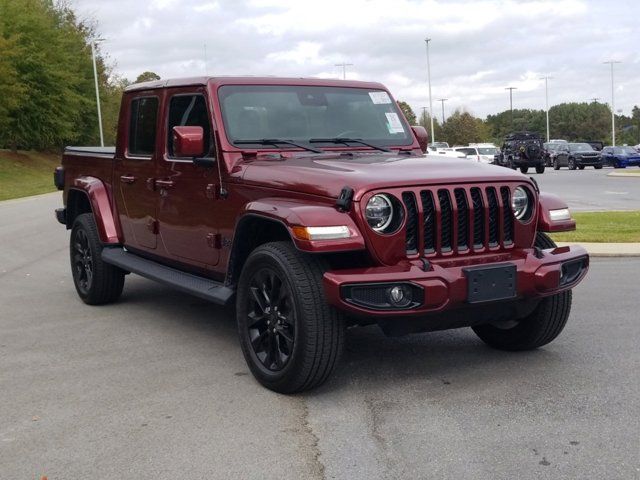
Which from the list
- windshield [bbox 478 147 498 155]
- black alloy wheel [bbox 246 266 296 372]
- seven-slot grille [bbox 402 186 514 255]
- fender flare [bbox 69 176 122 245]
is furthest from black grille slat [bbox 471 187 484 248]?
windshield [bbox 478 147 498 155]

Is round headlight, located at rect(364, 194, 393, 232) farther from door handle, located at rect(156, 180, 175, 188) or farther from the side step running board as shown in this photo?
door handle, located at rect(156, 180, 175, 188)

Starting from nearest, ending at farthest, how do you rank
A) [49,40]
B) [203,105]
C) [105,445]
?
[105,445]
[203,105]
[49,40]

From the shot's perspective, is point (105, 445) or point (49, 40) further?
point (49, 40)

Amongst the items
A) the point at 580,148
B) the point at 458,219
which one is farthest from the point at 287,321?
the point at 580,148

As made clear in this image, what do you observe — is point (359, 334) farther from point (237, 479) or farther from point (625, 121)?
point (625, 121)

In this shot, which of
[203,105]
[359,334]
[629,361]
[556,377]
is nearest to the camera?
[556,377]

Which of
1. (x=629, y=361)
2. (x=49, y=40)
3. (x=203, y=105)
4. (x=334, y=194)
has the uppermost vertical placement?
(x=49, y=40)

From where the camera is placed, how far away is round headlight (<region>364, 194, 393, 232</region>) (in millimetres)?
4570

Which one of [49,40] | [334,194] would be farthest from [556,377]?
[49,40]

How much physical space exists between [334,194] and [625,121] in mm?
180764

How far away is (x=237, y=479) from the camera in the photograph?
12.0ft

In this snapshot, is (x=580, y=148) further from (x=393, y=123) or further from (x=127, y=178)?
(x=127, y=178)

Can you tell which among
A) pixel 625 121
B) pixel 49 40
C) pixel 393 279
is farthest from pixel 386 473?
pixel 625 121

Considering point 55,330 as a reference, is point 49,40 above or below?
above
